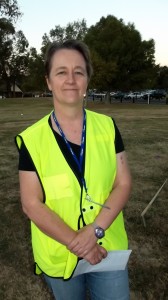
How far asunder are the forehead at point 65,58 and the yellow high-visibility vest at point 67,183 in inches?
13.3

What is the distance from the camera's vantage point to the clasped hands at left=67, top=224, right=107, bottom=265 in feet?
5.32

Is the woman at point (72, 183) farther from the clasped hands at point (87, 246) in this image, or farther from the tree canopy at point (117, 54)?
the tree canopy at point (117, 54)

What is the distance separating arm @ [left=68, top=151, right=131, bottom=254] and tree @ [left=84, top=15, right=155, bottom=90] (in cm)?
3426

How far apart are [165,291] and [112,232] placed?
1621 mm

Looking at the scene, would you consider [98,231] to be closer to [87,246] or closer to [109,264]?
[87,246]

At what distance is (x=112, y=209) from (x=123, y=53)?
3701 cm

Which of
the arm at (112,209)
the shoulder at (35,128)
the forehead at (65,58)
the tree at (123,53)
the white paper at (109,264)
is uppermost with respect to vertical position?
the tree at (123,53)

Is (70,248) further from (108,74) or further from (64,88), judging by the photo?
(108,74)

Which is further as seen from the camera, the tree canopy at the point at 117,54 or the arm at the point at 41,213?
the tree canopy at the point at 117,54

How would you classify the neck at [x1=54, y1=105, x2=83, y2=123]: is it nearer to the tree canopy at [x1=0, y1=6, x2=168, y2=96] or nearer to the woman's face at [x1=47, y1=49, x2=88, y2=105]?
the woman's face at [x1=47, y1=49, x2=88, y2=105]

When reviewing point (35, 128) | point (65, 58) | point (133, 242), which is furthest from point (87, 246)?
point (133, 242)

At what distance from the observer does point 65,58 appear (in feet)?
5.67

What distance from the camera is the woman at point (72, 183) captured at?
64.5 inches

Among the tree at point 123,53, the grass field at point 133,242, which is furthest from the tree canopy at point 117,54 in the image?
the grass field at point 133,242
